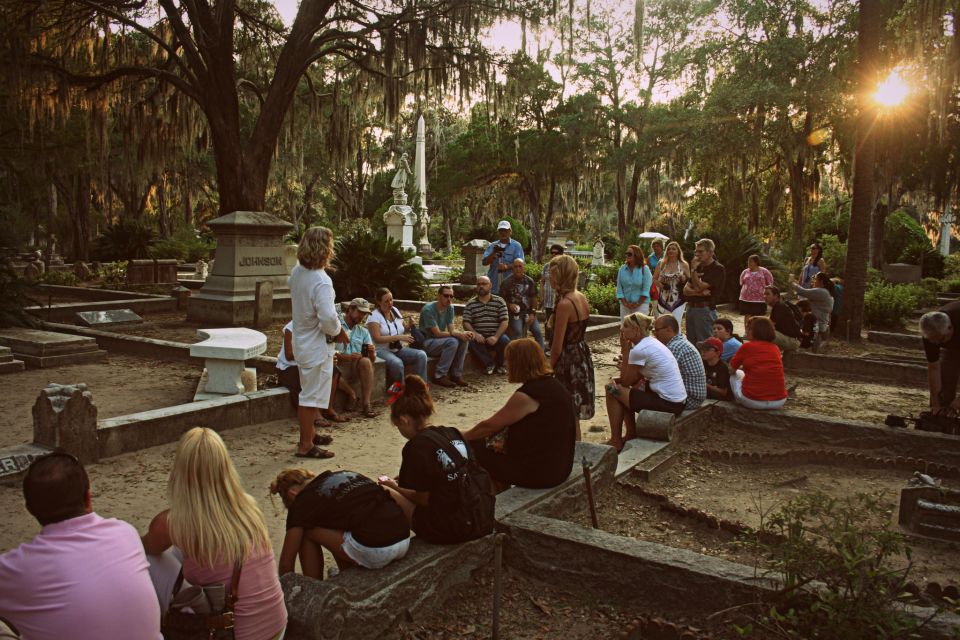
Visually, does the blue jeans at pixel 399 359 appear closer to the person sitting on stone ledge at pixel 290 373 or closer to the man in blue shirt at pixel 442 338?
the man in blue shirt at pixel 442 338

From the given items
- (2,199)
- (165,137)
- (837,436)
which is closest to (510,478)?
(837,436)

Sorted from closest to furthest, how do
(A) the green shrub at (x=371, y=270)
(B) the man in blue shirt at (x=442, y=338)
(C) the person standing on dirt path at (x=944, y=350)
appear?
(C) the person standing on dirt path at (x=944, y=350)
(B) the man in blue shirt at (x=442, y=338)
(A) the green shrub at (x=371, y=270)

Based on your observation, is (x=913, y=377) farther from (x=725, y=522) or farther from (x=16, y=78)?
(x=16, y=78)

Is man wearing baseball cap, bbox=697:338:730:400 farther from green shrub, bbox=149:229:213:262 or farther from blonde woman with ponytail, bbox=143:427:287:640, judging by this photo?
green shrub, bbox=149:229:213:262

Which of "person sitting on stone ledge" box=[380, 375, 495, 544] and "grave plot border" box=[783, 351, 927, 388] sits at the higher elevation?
"person sitting on stone ledge" box=[380, 375, 495, 544]

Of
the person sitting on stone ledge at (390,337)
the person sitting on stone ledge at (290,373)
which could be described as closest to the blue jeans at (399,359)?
the person sitting on stone ledge at (390,337)

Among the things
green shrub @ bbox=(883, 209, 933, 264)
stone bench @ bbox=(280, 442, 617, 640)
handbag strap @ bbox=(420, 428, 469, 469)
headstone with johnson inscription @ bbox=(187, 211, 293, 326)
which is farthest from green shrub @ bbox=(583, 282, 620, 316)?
green shrub @ bbox=(883, 209, 933, 264)

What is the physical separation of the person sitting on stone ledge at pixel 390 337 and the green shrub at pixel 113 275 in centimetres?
1262

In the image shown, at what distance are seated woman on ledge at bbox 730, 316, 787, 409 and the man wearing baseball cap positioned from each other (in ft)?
0.79

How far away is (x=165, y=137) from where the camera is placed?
57.4 ft

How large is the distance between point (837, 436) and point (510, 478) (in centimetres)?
385

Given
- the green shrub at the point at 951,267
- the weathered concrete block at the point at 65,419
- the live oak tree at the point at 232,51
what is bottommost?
the weathered concrete block at the point at 65,419

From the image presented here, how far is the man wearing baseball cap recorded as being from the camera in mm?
7559

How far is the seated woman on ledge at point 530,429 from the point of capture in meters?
4.47
